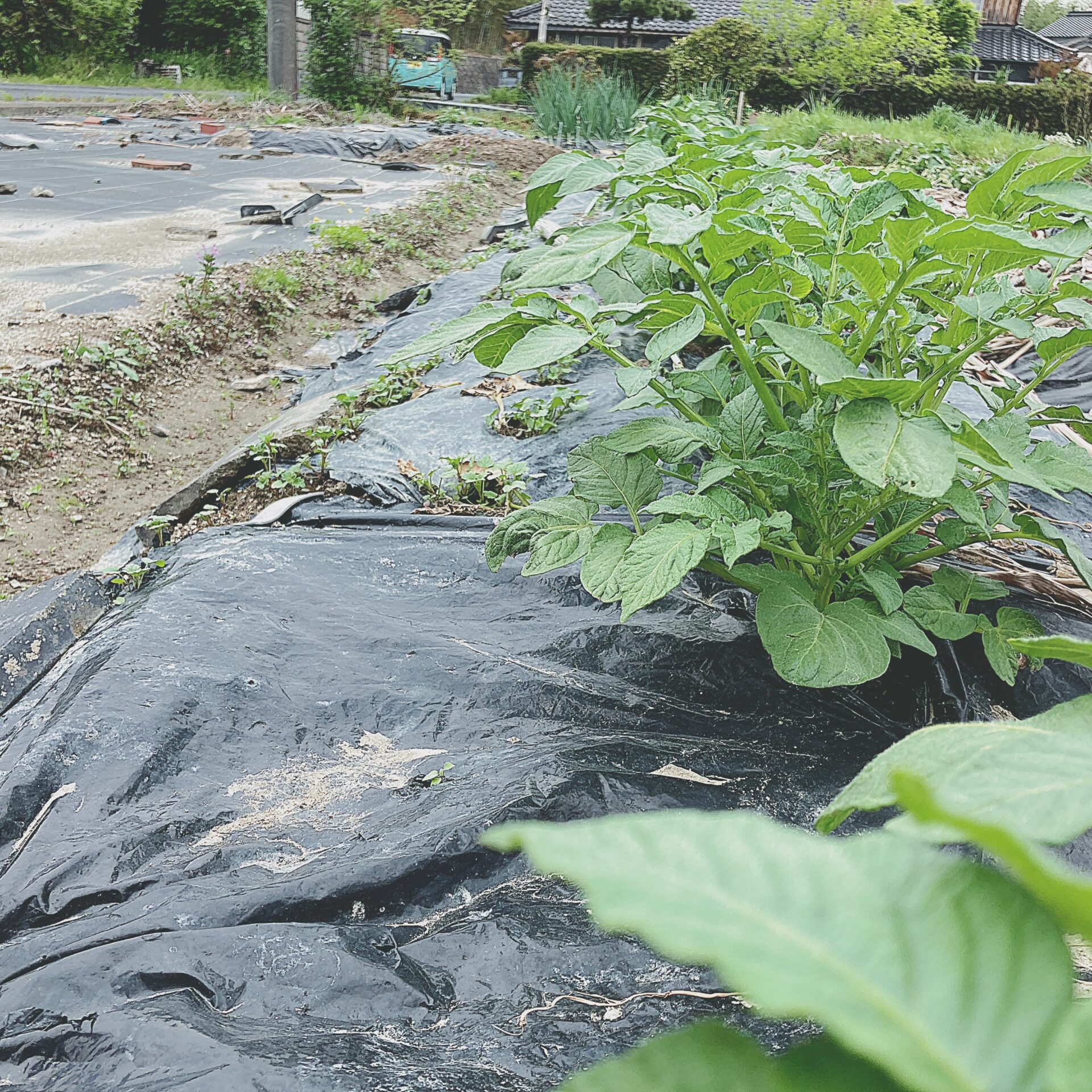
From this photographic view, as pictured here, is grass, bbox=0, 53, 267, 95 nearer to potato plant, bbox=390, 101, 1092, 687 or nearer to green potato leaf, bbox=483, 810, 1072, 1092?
potato plant, bbox=390, 101, 1092, 687

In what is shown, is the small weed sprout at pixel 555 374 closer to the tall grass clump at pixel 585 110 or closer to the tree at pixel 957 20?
the tall grass clump at pixel 585 110

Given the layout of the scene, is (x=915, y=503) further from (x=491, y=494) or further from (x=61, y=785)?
(x=61, y=785)

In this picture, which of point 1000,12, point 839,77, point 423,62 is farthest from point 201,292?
point 1000,12

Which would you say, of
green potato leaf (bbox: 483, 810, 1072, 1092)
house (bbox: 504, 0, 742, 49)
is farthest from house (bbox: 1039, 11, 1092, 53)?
green potato leaf (bbox: 483, 810, 1072, 1092)

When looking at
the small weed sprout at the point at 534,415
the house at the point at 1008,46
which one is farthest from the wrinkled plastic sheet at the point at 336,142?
the house at the point at 1008,46

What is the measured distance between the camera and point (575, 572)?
2281 mm

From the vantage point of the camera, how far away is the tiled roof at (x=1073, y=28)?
4397cm

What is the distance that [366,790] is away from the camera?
5.60ft

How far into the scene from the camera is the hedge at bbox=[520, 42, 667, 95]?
19.3 meters

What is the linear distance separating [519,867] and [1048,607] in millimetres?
1308

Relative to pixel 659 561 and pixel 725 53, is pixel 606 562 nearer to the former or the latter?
pixel 659 561

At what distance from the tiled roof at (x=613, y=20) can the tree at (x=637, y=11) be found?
1.41 feet

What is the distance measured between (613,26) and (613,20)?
378 mm

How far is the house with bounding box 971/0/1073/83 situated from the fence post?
842 inches
